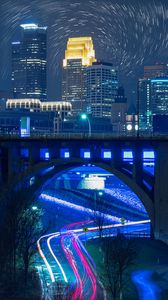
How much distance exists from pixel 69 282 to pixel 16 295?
5.13 meters

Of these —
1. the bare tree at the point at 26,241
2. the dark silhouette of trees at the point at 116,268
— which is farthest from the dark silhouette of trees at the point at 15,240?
the dark silhouette of trees at the point at 116,268

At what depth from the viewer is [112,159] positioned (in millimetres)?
70938

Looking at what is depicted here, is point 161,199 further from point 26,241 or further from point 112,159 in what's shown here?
point 26,241

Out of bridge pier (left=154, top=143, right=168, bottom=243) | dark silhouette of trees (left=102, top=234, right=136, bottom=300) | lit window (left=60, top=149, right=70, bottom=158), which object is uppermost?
lit window (left=60, top=149, right=70, bottom=158)

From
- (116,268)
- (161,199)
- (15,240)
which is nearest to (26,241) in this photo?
(15,240)

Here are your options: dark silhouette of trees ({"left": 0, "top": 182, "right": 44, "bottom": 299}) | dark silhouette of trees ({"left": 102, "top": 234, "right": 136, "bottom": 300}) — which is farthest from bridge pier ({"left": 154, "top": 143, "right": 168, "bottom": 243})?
dark silhouette of trees ({"left": 0, "top": 182, "right": 44, "bottom": 299})

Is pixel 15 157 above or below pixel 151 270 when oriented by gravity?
above

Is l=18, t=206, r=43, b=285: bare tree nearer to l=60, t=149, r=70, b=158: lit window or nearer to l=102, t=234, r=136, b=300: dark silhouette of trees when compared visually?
l=102, t=234, r=136, b=300: dark silhouette of trees

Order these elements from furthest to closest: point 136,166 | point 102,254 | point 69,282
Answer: point 136,166 < point 102,254 < point 69,282

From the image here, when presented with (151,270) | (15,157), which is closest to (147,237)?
(151,270)

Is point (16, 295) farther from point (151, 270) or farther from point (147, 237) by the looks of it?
point (147, 237)

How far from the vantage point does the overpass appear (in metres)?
66.9

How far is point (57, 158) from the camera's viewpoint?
73.8 metres

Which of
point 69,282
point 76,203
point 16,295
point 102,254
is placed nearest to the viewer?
point 16,295
